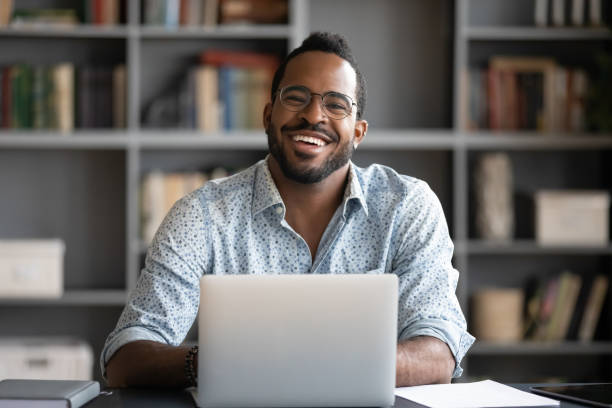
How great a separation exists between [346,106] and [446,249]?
394 mm

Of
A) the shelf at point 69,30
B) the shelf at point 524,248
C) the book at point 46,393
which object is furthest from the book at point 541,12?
the book at point 46,393

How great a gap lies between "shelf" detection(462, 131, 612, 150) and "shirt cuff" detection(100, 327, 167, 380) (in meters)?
2.06

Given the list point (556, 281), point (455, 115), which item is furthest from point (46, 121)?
point (556, 281)

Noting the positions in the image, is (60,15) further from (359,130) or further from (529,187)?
(529,187)

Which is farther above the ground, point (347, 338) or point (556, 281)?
point (347, 338)

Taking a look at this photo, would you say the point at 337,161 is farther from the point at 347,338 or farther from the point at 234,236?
the point at 347,338

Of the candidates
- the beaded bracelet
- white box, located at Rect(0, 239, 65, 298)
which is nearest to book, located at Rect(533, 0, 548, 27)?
white box, located at Rect(0, 239, 65, 298)

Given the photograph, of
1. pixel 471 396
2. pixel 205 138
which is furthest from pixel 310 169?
pixel 205 138

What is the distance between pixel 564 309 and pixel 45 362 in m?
2.12

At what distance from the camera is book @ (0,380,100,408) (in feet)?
3.82

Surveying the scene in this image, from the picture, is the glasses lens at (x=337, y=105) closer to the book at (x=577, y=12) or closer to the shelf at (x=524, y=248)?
the shelf at (x=524, y=248)

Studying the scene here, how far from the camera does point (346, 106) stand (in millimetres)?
1906

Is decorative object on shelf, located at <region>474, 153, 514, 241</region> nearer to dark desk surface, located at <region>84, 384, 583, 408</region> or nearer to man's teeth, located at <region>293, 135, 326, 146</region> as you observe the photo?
man's teeth, located at <region>293, 135, 326, 146</region>

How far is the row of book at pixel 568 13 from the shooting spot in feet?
11.3
